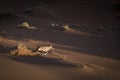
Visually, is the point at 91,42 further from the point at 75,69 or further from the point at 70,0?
the point at 70,0

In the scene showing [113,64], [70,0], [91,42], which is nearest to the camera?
[113,64]

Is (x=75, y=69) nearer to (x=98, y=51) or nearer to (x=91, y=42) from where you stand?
(x=98, y=51)

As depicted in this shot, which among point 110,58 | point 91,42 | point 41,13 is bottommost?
point 110,58

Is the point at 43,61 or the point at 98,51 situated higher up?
the point at 98,51

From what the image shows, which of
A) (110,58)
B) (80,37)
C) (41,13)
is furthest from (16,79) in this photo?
(41,13)

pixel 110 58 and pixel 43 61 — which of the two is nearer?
pixel 43 61

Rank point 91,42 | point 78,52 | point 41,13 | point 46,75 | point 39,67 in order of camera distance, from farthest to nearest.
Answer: point 41,13, point 91,42, point 78,52, point 39,67, point 46,75
